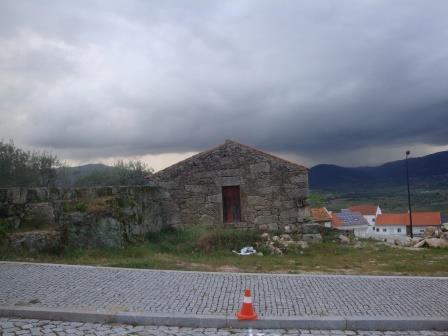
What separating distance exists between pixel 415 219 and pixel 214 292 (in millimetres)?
66888

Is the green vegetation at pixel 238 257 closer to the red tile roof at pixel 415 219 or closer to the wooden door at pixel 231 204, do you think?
the wooden door at pixel 231 204

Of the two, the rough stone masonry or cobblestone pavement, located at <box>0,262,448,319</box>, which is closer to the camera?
cobblestone pavement, located at <box>0,262,448,319</box>

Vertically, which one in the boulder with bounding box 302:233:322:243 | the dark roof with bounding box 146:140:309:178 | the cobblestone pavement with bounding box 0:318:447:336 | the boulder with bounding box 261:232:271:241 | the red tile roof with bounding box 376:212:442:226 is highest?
the dark roof with bounding box 146:140:309:178

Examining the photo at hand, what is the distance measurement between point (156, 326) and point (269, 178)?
9191mm

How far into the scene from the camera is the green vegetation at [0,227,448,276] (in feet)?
31.5

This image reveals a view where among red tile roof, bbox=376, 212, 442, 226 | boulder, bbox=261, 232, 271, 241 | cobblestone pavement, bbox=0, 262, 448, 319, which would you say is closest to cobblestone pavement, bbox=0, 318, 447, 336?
cobblestone pavement, bbox=0, 262, 448, 319

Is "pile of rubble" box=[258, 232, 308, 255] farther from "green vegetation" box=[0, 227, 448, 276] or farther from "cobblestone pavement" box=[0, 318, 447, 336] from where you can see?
"cobblestone pavement" box=[0, 318, 447, 336]

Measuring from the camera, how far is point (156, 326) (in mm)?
5797

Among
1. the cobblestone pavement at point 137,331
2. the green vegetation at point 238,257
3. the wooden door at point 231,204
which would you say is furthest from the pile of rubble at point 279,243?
the cobblestone pavement at point 137,331

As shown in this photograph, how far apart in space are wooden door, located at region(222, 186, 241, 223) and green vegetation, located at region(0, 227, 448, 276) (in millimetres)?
1217

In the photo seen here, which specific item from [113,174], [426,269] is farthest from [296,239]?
[113,174]

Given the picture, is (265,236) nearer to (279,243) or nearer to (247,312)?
(279,243)

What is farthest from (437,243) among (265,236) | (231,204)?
(231,204)

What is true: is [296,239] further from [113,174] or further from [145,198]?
[113,174]
